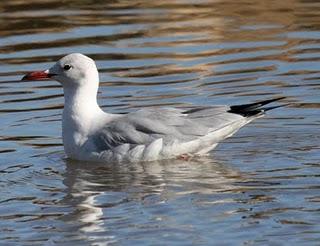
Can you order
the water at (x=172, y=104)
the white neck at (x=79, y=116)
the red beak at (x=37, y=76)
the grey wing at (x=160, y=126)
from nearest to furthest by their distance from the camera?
the water at (x=172, y=104), the grey wing at (x=160, y=126), the white neck at (x=79, y=116), the red beak at (x=37, y=76)

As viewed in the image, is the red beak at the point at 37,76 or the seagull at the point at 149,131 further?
the red beak at the point at 37,76

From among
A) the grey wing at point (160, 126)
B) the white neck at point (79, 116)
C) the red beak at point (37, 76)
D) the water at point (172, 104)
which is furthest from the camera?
the red beak at point (37, 76)

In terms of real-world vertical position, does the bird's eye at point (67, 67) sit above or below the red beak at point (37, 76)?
above

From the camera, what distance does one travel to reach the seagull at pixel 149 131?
41.1 feet

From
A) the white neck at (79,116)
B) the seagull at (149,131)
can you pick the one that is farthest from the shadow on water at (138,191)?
the white neck at (79,116)

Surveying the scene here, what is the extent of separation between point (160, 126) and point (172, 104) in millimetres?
2299

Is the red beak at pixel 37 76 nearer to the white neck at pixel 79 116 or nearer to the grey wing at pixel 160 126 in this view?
the white neck at pixel 79 116

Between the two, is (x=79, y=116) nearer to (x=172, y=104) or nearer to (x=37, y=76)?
(x=37, y=76)

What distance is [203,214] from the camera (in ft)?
34.2

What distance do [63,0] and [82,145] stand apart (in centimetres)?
930

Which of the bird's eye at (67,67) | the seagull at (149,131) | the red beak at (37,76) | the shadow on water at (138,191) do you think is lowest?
the shadow on water at (138,191)

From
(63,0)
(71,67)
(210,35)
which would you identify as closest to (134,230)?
(71,67)

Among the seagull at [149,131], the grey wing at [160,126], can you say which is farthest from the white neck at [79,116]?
the grey wing at [160,126]

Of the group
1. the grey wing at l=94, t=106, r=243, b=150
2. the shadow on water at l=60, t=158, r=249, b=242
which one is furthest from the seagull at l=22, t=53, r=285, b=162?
the shadow on water at l=60, t=158, r=249, b=242
